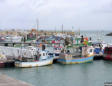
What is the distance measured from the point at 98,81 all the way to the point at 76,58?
11.4 metres

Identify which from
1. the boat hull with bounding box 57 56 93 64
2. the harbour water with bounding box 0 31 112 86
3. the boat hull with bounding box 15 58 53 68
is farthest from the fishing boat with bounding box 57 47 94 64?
the boat hull with bounding box 15 58 53 68

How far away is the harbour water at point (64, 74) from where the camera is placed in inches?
980

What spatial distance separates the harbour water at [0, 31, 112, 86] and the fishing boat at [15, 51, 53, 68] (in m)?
0.77

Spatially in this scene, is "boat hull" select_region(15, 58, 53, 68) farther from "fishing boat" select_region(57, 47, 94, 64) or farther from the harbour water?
"fishing boat" select_region(57, 47, 94, 64)

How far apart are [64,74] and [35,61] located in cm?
545

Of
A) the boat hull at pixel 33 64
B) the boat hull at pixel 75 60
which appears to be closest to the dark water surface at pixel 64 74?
the boat hull at pixel 33 64

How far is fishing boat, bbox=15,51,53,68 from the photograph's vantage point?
32.2m

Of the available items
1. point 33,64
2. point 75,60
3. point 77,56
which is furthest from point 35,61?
point 77,56

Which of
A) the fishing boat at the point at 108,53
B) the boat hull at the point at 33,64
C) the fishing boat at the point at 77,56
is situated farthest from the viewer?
the fishing boat at the point at 108,53

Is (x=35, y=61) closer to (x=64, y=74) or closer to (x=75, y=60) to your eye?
(x=64, y=74)

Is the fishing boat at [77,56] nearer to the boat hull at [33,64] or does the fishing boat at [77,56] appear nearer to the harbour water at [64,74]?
the harbour water at [64,74]

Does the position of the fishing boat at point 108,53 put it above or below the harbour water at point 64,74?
above

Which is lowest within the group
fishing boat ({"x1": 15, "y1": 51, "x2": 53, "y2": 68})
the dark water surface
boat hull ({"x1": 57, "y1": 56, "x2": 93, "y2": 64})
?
the dark water surface

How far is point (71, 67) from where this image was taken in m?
34.2
